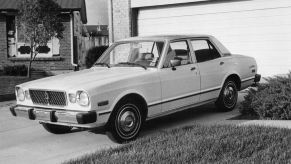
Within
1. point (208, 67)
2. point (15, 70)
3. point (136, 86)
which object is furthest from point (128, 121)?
point (15, 70)

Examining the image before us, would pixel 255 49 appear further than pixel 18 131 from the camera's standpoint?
Yes

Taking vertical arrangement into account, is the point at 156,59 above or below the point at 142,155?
above

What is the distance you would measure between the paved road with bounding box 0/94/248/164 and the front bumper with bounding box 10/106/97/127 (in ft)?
1.39

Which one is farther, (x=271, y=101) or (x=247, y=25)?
(x=247, y=25)

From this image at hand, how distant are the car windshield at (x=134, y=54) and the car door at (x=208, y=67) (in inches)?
32.3

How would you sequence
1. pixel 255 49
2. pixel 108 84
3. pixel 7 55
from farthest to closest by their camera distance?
pixel 7 55
pixel 255 49
pixel 108 84

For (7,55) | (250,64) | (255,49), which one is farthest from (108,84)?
(7,55)

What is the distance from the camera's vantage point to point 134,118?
6.34 metres

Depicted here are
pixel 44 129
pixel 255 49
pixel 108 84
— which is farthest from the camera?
pixel 255 49

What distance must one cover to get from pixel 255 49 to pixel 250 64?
4656mm

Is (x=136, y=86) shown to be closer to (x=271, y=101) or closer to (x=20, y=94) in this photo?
(x=20, y=94)

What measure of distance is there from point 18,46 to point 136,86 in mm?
13920

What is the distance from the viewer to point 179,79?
7078 mm

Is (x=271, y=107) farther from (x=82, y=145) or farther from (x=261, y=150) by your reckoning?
(x=82, y=145)
